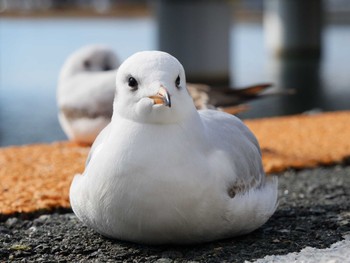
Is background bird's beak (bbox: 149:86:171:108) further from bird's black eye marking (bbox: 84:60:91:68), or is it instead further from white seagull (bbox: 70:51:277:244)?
bird's black eye marking (bbox: 84:60:91:68)

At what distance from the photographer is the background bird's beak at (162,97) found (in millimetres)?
2730

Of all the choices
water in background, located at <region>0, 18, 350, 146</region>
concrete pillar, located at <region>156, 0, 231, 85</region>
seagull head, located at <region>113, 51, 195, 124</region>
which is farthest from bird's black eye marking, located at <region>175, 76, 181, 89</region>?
concrete pillar, located at <region>156, 0, 231, 85</region>

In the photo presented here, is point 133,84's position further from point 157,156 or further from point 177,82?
point 157,156

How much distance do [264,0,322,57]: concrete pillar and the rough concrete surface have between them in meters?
25.0

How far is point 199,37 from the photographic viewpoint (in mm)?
20703

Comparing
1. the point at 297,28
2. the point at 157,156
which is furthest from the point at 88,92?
the point at 297,28

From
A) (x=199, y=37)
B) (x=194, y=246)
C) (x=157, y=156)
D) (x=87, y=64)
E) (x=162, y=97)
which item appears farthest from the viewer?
(x=199, y=37)

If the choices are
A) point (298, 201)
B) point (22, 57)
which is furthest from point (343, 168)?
point (22, 57)

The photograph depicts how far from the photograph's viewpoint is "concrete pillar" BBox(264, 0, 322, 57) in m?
28.4

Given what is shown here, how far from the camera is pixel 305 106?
13.5 meters

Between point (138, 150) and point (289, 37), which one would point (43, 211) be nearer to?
point (138, 150)

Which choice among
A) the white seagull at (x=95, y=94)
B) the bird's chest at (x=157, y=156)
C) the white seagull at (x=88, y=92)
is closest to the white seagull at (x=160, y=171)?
the bird's chest at (x=157, y=156)

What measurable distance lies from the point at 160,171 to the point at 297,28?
2685 centimetres

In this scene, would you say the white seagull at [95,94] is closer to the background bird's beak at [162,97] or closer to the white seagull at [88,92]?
the white seagull at [88,92]
